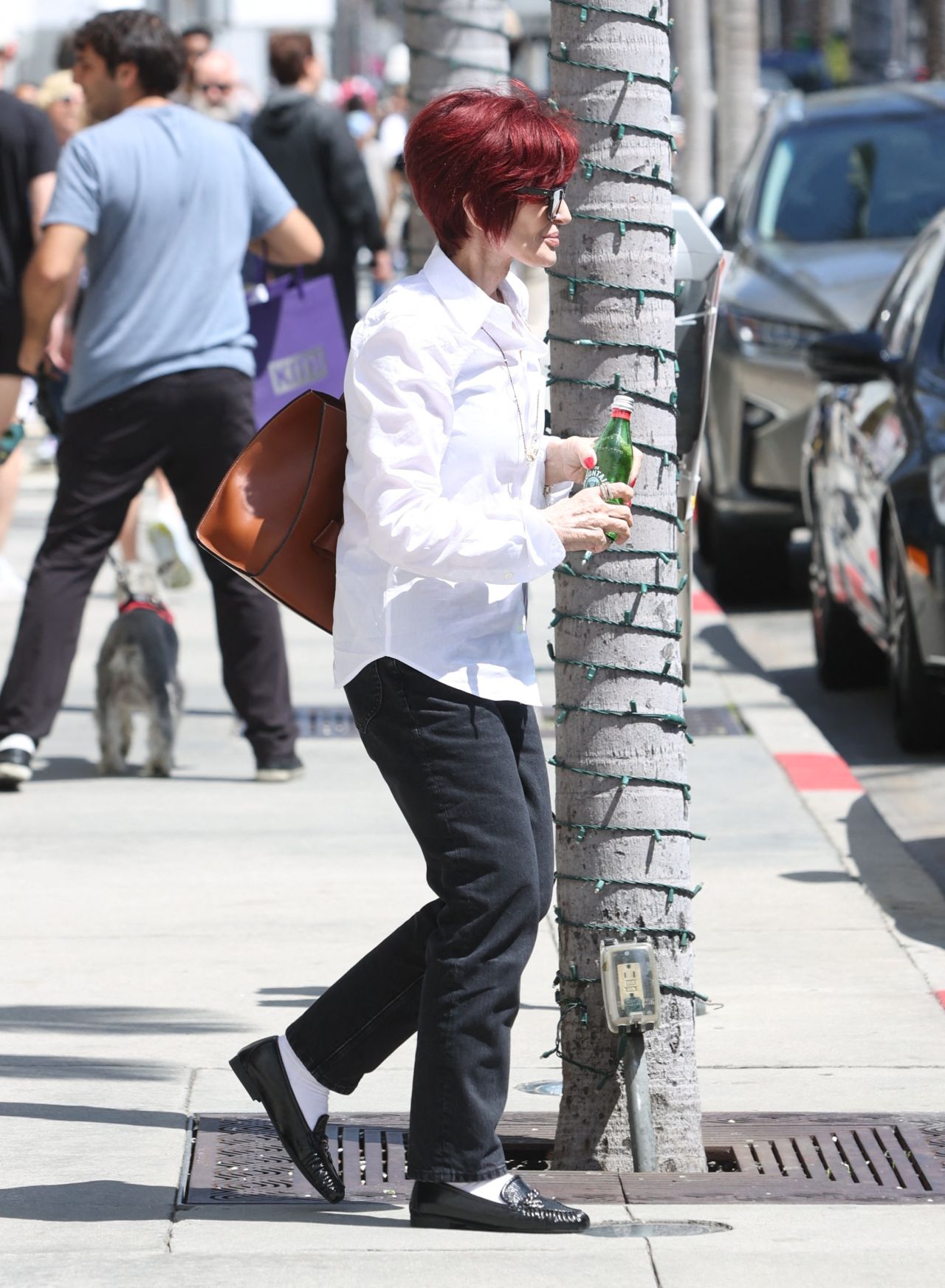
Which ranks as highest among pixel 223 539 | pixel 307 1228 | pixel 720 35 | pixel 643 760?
pixel 223 539

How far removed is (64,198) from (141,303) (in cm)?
37

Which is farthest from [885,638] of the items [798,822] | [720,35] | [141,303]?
[720,35]

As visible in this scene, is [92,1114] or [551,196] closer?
[551,196]

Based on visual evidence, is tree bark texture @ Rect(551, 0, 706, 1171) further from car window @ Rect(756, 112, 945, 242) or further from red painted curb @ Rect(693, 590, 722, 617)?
car window @ Rect(756, 112, 945, 242)

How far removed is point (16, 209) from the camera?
9.17 meters

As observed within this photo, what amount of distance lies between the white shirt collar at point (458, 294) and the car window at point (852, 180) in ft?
27.1

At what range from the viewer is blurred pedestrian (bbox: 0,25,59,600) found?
9047 mm

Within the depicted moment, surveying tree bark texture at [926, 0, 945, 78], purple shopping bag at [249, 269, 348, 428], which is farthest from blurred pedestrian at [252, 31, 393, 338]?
tree bark texture at [926, 0, 945, 78]

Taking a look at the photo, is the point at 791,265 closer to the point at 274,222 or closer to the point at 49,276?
the point at 274,222

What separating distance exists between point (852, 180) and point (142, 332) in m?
5.68

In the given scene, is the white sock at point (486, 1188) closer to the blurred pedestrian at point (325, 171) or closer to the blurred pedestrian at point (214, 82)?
the blurred pedestrian at point (325, 171)

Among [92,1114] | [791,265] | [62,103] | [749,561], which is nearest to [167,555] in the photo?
[749,561]

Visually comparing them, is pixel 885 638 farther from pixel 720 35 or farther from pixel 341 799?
pixel 720 35

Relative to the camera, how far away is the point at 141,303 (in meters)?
7.62
